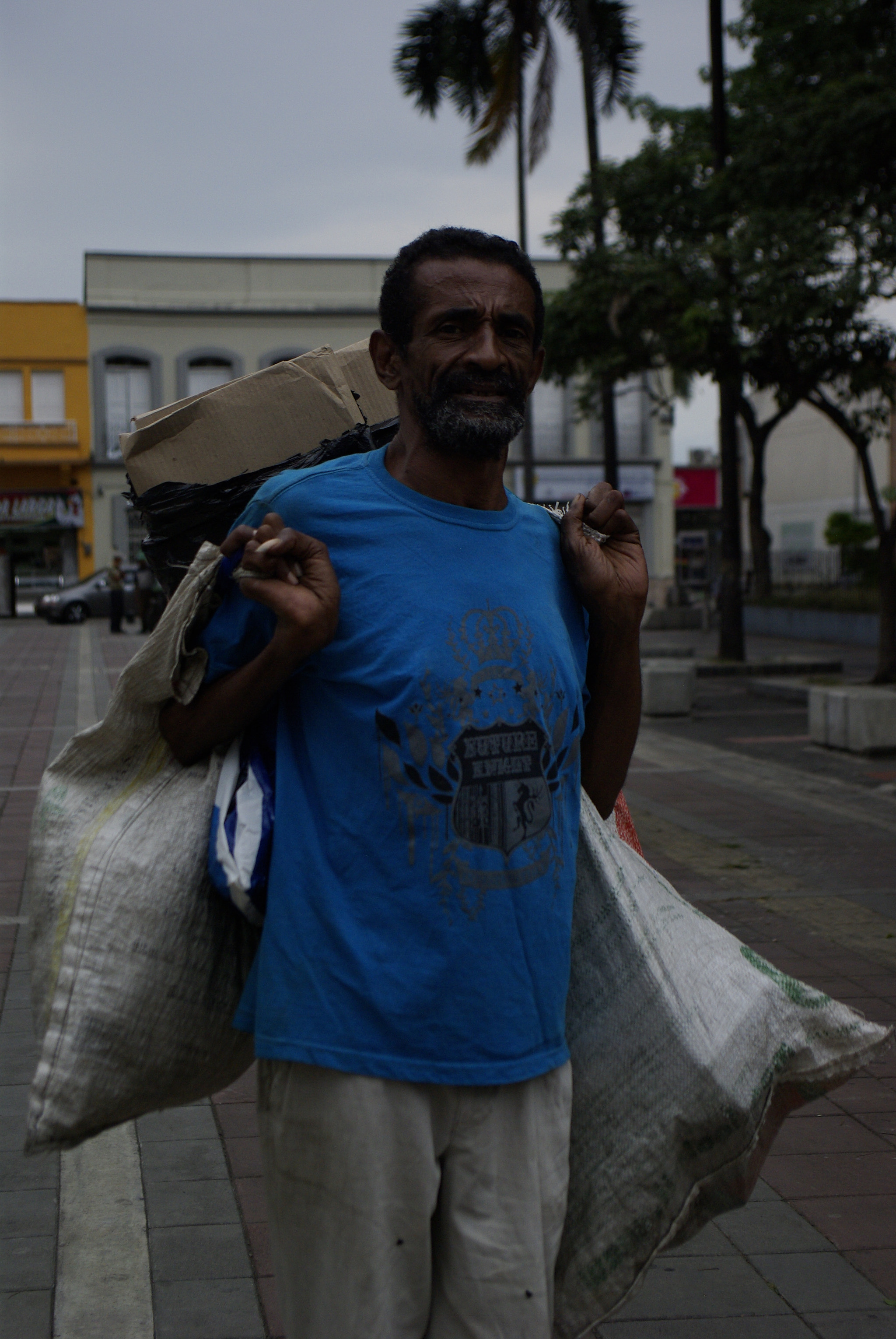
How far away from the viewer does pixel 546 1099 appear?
182 cm

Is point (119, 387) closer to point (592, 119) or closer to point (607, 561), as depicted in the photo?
point (592, 119)

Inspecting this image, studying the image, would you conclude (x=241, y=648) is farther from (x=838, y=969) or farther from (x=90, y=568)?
(x=90, y=568)

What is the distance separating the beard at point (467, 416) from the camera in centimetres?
187

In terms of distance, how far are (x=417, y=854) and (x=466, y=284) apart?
2.52 feet

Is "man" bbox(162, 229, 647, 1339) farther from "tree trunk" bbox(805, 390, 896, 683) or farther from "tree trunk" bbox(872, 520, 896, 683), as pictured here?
"tree trunk" bbox(872, 520, 896, 683)

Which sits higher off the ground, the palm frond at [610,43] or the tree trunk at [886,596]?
the palm frond at [610,43]

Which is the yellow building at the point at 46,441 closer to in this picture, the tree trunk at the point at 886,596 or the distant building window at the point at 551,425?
the distant building window at the point at 551,425

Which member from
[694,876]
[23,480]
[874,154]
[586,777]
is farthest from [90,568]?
[586,777]

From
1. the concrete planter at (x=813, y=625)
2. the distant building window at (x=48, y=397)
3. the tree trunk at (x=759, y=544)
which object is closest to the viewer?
the concrete planter at (x=813, y=625)

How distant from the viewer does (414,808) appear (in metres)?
1.74

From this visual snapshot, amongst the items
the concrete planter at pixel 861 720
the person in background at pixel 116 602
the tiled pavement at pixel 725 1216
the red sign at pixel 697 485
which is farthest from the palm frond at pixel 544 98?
the red sign at pixel 697 485

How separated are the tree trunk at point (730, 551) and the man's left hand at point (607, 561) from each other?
15.4 m

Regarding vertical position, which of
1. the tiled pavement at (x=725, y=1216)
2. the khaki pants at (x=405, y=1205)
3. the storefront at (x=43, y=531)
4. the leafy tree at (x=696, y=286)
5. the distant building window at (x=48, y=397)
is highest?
the distant building window at (x=48, y=397)

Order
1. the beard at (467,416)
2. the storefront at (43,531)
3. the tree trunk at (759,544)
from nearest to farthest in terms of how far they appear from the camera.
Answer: the beard at (467,416) < the tree trunk at (759,544) < the storefront at (43,531)
